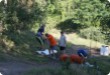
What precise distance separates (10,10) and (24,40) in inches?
103

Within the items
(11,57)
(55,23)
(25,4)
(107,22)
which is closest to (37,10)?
(25,4)

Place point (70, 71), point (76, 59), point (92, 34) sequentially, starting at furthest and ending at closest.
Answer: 1. point (92, 34)
2. point (76, 59)
3. point (70, 71)

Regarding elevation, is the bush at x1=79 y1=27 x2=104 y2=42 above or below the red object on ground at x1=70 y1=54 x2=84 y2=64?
below

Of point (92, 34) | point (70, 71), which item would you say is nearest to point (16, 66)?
point (70, 71)

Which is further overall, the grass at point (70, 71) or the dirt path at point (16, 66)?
the dirt path at point (16, 66)

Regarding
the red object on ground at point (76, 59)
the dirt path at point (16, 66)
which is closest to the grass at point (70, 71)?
the dirt path at point (16, 66)

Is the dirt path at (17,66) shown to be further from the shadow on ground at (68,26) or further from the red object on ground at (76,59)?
the shadow on ground at (68,26)

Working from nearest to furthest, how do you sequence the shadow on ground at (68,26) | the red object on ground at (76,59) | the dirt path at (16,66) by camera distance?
the dirt path at (16,66) → the red object on ground at (76,59) → the shadow on ground at (68,26)

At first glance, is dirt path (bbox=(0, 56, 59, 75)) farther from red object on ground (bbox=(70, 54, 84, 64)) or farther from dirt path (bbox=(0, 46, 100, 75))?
red object on ground (bbox=(70, 54, 84, 64))

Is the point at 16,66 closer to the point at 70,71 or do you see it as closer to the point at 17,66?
the point at 17,66

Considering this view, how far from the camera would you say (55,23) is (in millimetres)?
30734

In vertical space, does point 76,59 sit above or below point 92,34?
above

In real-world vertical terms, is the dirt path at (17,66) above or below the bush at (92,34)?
above

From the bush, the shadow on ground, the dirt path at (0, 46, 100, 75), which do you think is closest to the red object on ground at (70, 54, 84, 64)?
the dirt path at (0, 46, 100, 75)
